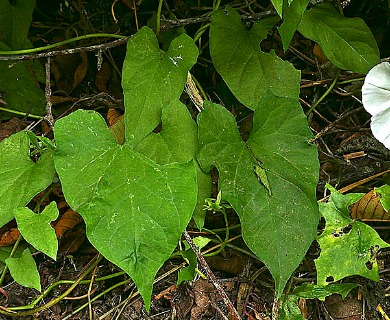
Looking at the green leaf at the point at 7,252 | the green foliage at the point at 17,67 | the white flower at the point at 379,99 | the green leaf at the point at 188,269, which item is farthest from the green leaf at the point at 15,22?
the white flower at the point at 379,99

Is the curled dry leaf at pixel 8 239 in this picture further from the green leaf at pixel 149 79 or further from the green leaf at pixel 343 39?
the green leaf at pixel 343 39

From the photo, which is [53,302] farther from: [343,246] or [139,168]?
[343,246]


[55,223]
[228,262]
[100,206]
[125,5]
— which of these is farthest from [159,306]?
[125,5]

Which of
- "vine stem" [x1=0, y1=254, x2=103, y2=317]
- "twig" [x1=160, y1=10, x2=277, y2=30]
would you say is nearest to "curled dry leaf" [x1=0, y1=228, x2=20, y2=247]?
"vine stem" [x1=0, y1=254, x2=103, y2=317]

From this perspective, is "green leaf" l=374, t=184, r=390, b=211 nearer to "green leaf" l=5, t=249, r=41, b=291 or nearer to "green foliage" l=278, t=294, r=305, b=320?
"green foliage" l=278, t=294, r=305, b=320

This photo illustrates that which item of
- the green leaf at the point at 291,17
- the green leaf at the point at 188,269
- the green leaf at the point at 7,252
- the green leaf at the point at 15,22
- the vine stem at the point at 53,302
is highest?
the green leaf at the point at 291,17

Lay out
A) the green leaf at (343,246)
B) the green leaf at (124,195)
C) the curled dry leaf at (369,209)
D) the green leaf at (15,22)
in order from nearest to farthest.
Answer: the green leaf at (124,195) < the green leaf at (343,246) < the curled dry leaf at (369,209) < the green leaf at (15,22)
